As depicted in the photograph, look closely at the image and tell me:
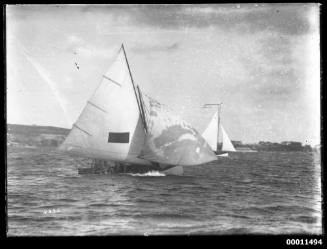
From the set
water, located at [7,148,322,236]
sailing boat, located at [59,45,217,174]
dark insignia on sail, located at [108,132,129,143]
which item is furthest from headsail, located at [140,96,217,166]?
water, located at [7,148,322,236]

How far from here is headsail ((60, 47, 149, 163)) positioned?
24312 millimetres

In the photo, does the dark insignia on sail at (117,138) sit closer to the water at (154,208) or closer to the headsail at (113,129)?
the headsail at (113,129)

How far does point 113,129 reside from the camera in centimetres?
2453

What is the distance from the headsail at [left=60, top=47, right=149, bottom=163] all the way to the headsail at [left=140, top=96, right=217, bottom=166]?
115 cm

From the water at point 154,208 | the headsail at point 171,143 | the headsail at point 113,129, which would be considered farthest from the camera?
the headsail at point 113,129

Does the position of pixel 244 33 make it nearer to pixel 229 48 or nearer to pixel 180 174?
pixel 229 48

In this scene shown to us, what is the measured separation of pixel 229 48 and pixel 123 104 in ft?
26.7

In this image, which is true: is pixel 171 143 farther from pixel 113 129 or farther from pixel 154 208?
pixel 154 208

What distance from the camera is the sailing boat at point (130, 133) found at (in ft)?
75.1

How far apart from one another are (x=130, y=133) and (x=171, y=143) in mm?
2799

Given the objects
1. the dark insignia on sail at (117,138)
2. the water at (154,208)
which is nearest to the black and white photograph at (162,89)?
the water at (154,208)

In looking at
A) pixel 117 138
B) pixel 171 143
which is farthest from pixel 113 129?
pixel 171 143

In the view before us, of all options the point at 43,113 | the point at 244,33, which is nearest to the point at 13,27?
the point at 43,113

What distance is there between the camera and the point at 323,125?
58.3 ft
